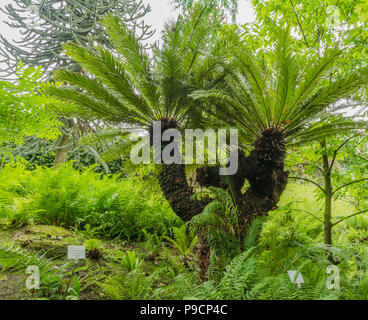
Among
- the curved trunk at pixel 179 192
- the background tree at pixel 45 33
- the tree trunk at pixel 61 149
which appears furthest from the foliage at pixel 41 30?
the curved trunk at pixel 179 192

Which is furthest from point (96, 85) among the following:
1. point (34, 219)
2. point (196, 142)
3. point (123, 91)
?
point (34, 219)

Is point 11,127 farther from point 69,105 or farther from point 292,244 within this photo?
point 292,244

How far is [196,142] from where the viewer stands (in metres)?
2.61

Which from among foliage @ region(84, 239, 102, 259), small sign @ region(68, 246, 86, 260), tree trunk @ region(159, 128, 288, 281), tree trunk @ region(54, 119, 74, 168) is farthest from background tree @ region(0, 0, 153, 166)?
small sign @ region(68, 246, 86, 260)

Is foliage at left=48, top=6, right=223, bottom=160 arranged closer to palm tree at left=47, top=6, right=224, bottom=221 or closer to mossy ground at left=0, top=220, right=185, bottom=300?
palm tree at left=47, top=6, right=224, bottom=221

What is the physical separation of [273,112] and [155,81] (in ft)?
4.12

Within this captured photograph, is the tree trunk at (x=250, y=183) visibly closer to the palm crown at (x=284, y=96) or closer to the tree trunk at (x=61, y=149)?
the palm crown at (x=284, y=96)

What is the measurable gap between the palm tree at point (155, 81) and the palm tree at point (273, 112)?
330 millimetres

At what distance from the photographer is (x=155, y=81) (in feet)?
8.13

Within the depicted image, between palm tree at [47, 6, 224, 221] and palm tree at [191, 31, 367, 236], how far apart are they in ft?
1.08

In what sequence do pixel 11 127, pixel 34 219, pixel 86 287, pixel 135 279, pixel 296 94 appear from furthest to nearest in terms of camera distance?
1. pixel 34 219
2. pixel 11 127
3. pixel 296 94
4. pixel 86 287
5. pixel 135 279

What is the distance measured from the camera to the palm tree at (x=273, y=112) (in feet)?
6.63

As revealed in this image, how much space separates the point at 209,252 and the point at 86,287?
1.11 meters

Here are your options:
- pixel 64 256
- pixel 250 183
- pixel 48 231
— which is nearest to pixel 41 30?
pixel 48 231
